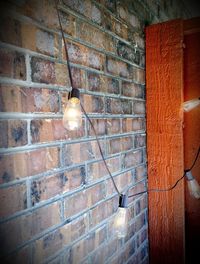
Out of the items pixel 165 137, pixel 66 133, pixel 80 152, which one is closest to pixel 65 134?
pixel 66 133

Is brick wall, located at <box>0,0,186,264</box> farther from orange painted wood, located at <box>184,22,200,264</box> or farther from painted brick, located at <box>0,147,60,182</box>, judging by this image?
orange painted wood, located at <box>184,22,200,264</box>

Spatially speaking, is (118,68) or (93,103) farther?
(118,68)

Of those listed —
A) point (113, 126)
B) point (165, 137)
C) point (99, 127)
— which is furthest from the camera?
point (165, 137)

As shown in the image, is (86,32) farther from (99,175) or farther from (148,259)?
(148,259)

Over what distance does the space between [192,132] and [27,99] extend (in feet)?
3.33

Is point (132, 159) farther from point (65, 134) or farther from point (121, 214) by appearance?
point (65, 134)

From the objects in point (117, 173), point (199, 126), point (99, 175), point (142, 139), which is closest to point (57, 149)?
point (99, 175)

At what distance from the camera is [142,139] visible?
138 centimetres

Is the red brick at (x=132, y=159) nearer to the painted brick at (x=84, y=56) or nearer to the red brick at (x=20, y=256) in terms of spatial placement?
the painted brick at (x=84, y=56)

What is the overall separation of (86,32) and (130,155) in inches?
25.2

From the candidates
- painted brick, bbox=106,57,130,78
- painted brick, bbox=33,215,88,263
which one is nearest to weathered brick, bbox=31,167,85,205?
painted brick, bbox=33,215,88,263

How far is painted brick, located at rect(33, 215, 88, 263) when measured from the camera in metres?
0.74

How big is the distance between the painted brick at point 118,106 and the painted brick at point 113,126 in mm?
43

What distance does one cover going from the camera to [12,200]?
0.65 m
